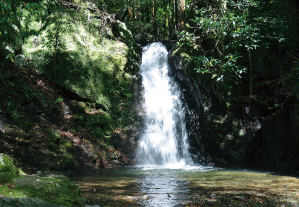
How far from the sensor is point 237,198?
4117mm

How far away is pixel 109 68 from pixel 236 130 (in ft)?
24.9

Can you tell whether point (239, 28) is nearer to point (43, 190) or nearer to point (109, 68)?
point (43, 190)

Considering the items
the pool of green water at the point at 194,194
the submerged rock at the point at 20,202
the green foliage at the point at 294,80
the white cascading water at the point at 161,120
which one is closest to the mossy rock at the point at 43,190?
the submerged rock at the point at 20,202

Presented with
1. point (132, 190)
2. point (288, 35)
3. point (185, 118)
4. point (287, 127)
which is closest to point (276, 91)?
point (287, 127)

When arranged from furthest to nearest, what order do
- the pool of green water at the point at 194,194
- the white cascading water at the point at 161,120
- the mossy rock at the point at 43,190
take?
1. the white cascading water at the point at 161,120
2. the pool of green water at the point at 194,194
3. the mossy rock at the point at 43,190

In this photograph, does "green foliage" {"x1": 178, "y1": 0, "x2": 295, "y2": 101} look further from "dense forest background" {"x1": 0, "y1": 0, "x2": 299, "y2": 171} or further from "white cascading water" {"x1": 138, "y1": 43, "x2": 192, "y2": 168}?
"white cascading water" {"x1": 138, "y1": 43, "x2": 192, "y2": 168}

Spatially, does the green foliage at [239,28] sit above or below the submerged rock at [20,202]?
above

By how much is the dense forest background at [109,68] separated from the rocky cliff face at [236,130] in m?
0.09

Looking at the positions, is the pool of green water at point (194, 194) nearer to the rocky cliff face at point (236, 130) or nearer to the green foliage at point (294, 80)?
the green foliage at point (294, 80)

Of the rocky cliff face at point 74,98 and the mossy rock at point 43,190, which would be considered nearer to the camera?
the mossy rock at point 43,190

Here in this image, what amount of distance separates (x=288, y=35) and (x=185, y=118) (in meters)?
6.31

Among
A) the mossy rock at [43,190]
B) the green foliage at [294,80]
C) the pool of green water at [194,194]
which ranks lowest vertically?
the pool of green water at [194,194]

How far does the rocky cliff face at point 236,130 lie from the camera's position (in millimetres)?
8570

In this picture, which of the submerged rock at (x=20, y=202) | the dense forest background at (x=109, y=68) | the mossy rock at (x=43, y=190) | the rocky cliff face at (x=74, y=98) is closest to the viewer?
the submerged rock at (x=20, y=202)
